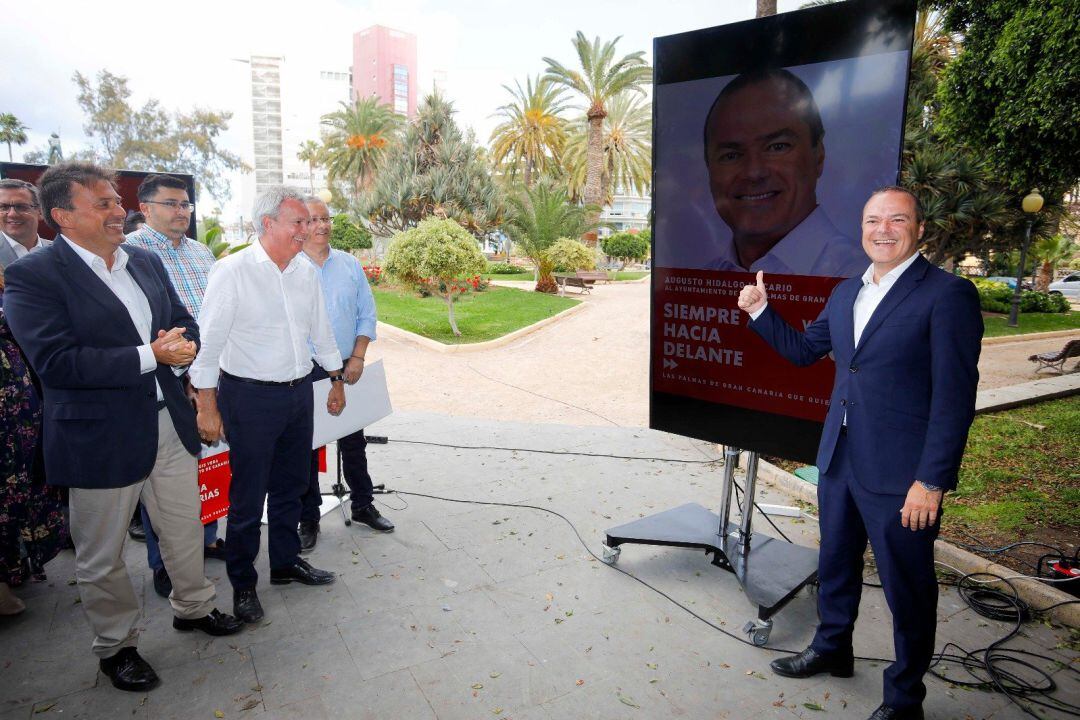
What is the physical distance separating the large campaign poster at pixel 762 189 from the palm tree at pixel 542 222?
62.2 ft

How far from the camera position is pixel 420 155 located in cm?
2561

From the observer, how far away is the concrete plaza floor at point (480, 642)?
268 cm

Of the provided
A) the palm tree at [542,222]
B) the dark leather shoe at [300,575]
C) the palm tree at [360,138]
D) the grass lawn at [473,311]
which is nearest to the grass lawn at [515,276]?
the palm tree at [542,222]

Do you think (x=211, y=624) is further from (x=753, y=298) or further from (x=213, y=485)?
(x=753, y=298)

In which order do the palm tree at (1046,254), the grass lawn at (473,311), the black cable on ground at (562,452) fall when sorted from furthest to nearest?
the palm tree at (1046,254) < the grass lawn at (473,311) < the black cable on ground at (562,452)

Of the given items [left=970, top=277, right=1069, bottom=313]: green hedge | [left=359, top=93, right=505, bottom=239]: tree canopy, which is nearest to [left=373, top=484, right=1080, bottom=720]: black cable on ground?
[left=970, top=277, right=1069, bottom=313]: green hedge

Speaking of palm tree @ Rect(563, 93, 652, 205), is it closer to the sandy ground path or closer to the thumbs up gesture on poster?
the sandy ground path

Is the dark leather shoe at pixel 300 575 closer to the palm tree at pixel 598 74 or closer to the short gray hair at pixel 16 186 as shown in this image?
the short gray hair at pixel 16 186

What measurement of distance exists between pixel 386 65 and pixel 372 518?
110 metres

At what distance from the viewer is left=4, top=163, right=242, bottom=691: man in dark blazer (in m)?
2.53

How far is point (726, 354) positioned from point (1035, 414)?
6.29 m

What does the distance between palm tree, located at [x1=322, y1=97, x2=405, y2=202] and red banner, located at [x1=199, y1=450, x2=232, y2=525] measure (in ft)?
118

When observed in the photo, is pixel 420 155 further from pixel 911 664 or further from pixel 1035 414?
pixel 911 664

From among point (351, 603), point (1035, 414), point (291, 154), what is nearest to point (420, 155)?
point (1035, 414)
